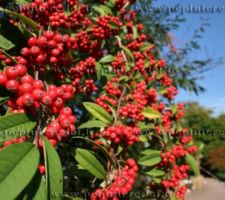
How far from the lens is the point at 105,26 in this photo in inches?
147

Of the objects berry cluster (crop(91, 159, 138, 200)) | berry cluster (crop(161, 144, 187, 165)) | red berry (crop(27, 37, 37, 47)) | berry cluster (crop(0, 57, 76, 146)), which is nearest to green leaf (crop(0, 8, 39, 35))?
red berry (crop(27, 37, 37, 47))

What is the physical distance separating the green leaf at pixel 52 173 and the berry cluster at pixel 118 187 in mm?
667

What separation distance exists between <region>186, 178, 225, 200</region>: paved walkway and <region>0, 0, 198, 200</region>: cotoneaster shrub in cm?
1254

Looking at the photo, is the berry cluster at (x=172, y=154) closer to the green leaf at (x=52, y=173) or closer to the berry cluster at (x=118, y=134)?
the berry cluster at (x=118, y=134)

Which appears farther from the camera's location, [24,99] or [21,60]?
[21,60]

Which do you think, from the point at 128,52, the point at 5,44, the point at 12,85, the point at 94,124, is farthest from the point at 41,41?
the point at 128,52

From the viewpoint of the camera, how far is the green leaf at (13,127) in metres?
1.61

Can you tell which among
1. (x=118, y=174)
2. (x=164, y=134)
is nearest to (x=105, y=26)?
(x=164, y=134)

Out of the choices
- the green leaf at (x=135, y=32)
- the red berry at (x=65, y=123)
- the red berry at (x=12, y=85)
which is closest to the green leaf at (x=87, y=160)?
the red berry at (x=65, y=123)

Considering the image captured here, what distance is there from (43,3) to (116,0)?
181 centimetres

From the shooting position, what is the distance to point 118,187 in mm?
2273

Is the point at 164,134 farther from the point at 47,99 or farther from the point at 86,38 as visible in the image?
the point at 47,99

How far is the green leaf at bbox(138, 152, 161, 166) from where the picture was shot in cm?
322

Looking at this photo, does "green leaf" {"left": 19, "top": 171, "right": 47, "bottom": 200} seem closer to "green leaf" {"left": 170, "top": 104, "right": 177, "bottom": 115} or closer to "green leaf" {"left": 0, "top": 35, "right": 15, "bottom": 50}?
"green leaf" {"left": 0, "top": 35, "right": 15, "bottom": 50}
